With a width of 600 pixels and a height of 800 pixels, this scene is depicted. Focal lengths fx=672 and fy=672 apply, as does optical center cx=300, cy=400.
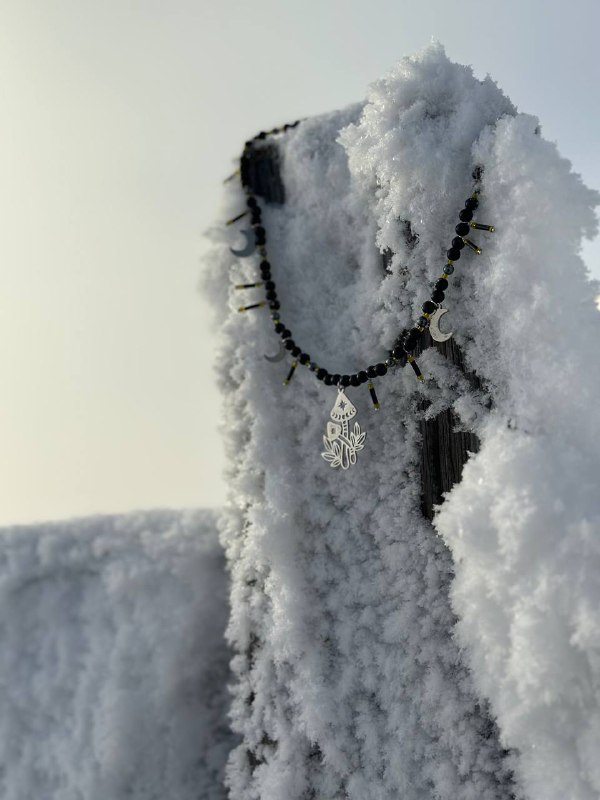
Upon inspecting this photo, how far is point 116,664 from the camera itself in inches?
31.8

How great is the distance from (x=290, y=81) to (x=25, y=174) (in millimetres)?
499

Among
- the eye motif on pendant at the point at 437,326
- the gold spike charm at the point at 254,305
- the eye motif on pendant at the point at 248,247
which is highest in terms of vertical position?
the eye motif on pendant at the point at 248,247

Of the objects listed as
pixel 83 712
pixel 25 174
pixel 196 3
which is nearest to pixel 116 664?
pixel 83 712

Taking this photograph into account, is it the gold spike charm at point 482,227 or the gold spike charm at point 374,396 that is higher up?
the gold spike charm at point 482,227

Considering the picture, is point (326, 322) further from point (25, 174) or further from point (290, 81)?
point (25, 174)

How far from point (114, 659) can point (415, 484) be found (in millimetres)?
433

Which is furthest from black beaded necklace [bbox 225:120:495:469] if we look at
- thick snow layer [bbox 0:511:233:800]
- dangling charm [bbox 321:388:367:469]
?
thick snow layer [bbox 0:511:233:800]

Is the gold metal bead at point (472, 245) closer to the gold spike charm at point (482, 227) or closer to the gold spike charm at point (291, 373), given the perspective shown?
the gold spike charm at point (482, 227)

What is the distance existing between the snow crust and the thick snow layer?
73 mm

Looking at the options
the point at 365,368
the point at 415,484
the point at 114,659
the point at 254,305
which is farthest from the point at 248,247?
the point at 114,659

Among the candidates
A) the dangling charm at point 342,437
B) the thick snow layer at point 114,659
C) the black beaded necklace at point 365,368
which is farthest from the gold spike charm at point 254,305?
the thick snow layer at point 114,659

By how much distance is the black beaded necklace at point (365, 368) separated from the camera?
0.60 m

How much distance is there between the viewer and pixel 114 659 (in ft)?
2.66

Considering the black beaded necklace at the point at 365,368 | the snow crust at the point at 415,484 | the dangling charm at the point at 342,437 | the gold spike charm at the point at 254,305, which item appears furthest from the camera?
the gold spike charm at the point at 254,305
